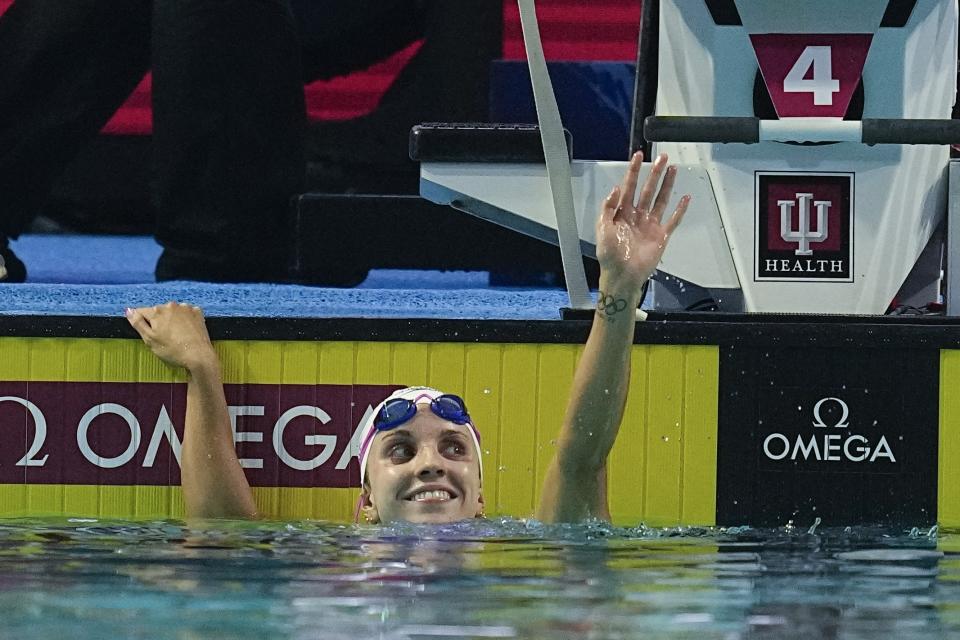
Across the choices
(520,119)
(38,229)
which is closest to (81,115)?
(38,229)

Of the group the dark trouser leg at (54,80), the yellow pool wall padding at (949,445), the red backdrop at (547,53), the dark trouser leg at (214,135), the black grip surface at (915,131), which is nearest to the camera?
the yellow pool wall padding at (949,445)

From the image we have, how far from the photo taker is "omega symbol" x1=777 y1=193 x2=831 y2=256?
3.78 m

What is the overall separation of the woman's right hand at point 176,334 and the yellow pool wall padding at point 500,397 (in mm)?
57

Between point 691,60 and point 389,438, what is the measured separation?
1.29 m

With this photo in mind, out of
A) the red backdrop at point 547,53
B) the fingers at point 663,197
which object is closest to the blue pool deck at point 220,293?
the red backdrop at point 547,53

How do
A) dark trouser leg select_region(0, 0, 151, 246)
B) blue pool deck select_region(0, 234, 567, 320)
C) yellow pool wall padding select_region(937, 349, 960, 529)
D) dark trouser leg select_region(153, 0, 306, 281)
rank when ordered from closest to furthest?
1. yellow pool wall padding select_region(937, 349, 960, 529)
2. blue pool deck select_region(0, 234, 567, 320)
3. dark trouser leg select_region(153, 0, 306, 281)
4. dark trouser leg select_region(0, 0, 151, 246)

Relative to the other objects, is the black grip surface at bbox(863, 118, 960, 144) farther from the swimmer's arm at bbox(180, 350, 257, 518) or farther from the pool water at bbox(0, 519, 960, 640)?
the swimmer's arm at bbox(180, 350, 257, 518)

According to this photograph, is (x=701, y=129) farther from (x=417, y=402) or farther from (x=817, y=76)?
(x=417, y=402)

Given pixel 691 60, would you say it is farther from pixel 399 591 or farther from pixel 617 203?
pixel 399 591

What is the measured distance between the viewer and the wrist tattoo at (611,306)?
302 cm

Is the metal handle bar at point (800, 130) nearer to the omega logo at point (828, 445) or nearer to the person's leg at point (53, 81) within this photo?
the omega logo at point (828, 445)

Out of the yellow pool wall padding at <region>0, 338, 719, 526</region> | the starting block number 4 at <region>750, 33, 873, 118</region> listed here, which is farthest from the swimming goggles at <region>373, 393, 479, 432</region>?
the starting block number 4 at <region>750, 33, 873, 118</region>

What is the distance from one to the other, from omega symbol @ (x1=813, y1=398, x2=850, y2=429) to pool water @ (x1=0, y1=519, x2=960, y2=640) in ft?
0.75

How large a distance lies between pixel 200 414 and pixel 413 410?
52cm
